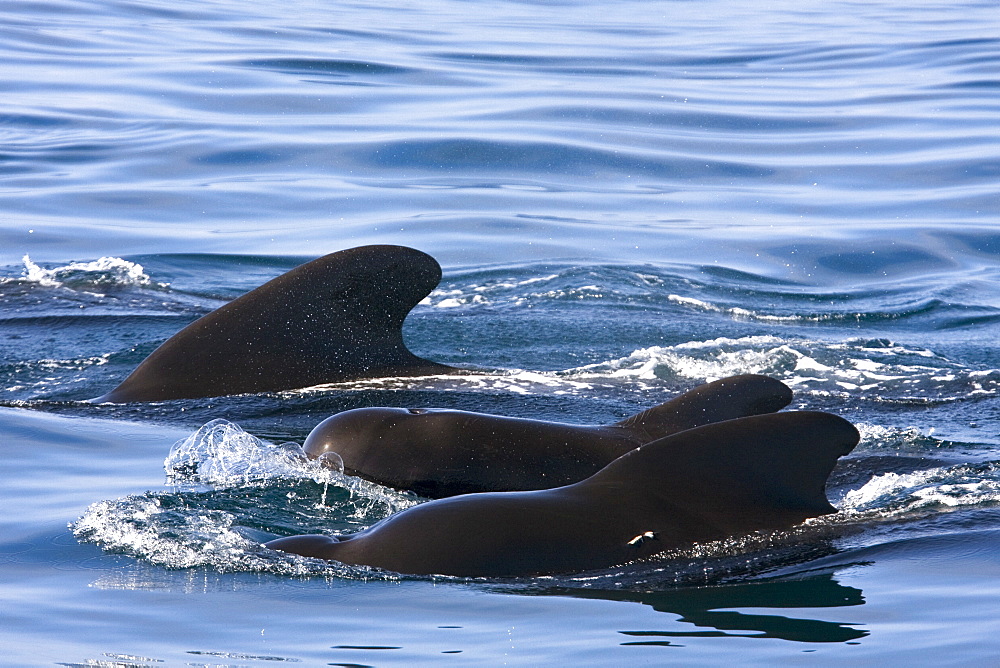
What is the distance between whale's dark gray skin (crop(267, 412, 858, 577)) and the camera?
441cm

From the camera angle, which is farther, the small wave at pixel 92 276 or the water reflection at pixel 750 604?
the small wave at pixel 92 276

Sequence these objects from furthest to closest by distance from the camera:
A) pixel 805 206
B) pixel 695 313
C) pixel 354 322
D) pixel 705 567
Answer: pixel 805 206 < pixel 695 313 < pixel 354 322 < pixel 705 567

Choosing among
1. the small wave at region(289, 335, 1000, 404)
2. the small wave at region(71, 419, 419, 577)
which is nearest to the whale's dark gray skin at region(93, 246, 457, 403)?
the small wave at region(289, 335, 1000, 404)

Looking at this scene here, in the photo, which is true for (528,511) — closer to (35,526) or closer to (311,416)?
(35,526)

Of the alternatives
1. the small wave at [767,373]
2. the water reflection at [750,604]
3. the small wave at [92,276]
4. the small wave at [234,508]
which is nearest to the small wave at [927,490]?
the water reflection at [750,604]

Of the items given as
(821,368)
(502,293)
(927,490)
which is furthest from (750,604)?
(502,293)

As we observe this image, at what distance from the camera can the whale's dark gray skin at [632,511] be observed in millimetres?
4410

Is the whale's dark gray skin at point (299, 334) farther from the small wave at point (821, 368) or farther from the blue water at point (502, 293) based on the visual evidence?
the small wave at point (821, 368)

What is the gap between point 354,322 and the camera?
7.44m

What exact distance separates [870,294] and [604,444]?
20.5 ft

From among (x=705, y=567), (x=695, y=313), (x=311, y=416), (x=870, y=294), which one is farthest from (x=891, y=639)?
(x=870, y=294)

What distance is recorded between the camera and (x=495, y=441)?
18.7ft

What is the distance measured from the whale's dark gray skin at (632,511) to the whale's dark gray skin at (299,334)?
8.42 feet

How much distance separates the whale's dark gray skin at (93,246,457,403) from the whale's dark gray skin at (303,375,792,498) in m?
1.30
